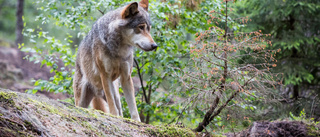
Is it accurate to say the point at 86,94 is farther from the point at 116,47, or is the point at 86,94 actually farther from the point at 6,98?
the point at 6,98

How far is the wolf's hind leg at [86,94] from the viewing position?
5.05m

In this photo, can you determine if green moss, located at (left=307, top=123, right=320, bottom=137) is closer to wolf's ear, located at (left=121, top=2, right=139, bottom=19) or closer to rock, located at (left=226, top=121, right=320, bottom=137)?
rock, located at (left=226, top=121, right=320, bottom=137)

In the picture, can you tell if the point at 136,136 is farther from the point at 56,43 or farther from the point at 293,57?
the point at 293,57

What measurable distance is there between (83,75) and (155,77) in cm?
158

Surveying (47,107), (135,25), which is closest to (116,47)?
(135,25)

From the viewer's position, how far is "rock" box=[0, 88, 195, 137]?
6.48 ft

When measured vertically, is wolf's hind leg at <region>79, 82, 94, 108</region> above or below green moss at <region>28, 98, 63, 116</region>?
below

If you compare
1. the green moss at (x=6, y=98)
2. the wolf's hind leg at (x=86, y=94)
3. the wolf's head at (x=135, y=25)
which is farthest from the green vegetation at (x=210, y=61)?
the wolf's hind leg at (x=86, y=94)

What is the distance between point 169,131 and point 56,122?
149 cm

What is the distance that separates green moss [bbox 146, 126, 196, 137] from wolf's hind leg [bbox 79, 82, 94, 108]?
2.12 metres

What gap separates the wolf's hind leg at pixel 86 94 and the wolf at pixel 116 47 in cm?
17

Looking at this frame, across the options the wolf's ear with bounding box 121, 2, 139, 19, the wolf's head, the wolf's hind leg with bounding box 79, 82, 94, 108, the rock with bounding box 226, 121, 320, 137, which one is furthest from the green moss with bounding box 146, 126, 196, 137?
the wolf's hind leg with bounding box 79, 82, 94, 108

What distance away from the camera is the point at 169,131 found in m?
3.40

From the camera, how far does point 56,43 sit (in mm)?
6215
